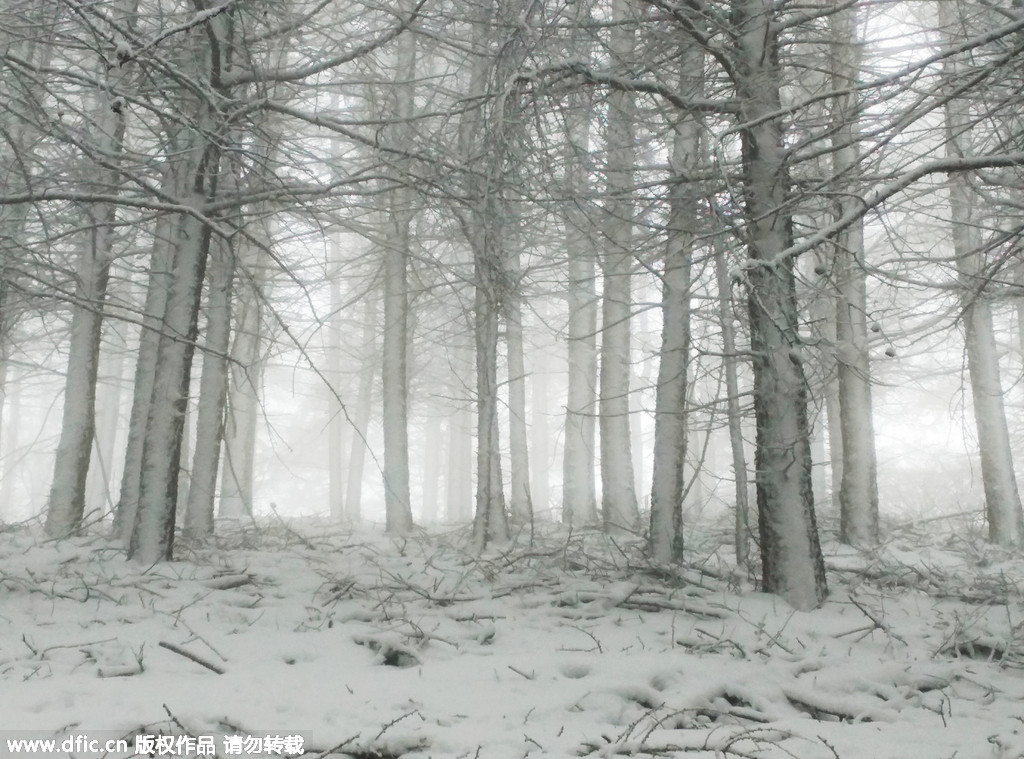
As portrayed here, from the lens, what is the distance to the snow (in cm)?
291

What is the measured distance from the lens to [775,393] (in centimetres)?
540

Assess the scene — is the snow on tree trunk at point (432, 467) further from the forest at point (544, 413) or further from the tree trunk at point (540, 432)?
the forest at point (544, 413)

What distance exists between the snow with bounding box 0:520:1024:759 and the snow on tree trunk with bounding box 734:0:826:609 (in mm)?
307

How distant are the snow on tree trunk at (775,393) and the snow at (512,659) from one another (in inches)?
12.1

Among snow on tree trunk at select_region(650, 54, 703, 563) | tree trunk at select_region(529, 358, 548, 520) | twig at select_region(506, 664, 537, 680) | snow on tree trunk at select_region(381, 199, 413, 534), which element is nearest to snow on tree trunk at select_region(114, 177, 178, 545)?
snow on tree trunk at select_region(381, 199, 413, 534)

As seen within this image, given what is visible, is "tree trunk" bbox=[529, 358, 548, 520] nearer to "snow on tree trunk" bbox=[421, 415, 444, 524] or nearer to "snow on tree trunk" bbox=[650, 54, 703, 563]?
"snow on tree trunk" bbox=[421, 415, 444, 524]

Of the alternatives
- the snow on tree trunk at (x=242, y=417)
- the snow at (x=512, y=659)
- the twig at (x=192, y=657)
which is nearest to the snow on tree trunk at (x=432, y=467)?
the snow on tree trunk at (x=242, y=417)

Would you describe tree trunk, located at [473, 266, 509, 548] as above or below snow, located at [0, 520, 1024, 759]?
above

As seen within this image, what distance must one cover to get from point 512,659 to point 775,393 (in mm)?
2651

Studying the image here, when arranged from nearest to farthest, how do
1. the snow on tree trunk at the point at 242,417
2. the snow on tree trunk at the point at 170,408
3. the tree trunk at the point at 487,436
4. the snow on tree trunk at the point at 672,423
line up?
the snow on tree trunk at the point at 170,408
the snow on tree trunk at the point at 672,423
the tree trunk at the point at 487,436
the snow on tree trunk at the point at 242,417

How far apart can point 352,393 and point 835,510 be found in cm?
1361

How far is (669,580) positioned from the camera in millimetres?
5941

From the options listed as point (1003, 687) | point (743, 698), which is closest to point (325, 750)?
point (743, 698)

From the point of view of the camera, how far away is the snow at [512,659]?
9.56 feet
